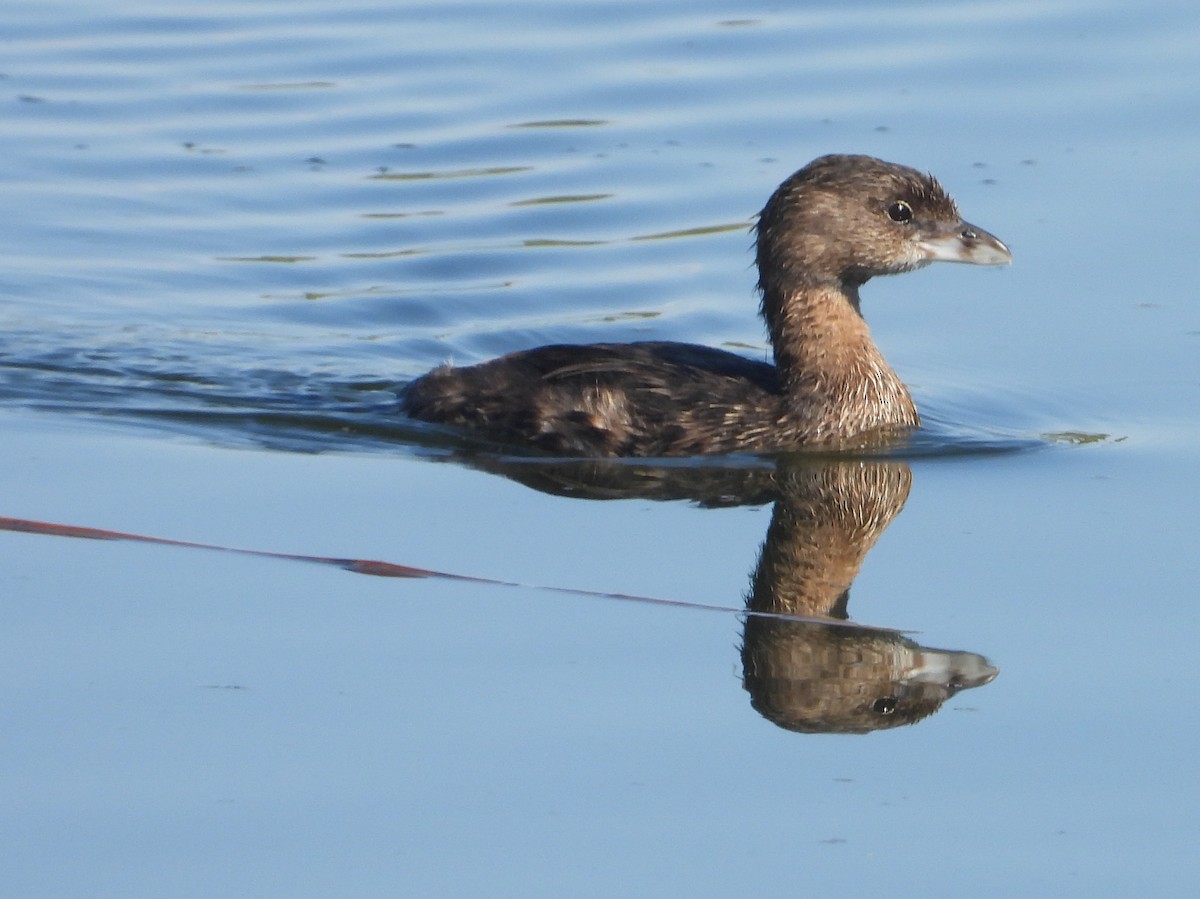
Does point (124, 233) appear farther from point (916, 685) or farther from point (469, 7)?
point (916, 685)

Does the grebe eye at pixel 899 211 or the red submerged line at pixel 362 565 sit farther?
the grebe eye at pixel 899 211

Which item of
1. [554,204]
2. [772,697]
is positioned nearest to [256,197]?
[554,204]

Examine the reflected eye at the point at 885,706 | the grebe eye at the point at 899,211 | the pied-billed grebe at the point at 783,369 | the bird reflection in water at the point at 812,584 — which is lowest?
the reflected eye at the point at 885,706

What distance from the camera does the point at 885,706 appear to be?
22.4ft

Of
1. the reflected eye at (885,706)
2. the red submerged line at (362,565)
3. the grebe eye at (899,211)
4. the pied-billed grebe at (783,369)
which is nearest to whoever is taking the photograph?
the reflected eye at (885,706)

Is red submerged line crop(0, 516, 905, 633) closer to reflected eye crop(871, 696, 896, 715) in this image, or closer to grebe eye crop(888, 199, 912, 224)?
reflected eye crop(871, 696, 896, 715)

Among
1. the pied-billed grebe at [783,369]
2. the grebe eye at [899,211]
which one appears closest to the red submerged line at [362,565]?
the pied-billed grebe at [783,369]

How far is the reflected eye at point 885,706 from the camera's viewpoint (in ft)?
22.3

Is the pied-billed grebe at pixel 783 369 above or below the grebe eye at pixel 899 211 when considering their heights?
below

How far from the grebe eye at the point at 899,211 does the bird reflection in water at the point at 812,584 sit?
1.11m

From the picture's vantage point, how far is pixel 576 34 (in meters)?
17.1

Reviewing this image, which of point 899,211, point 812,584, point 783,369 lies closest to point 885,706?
point 812,584

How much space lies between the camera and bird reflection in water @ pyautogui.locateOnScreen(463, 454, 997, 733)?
6.88m

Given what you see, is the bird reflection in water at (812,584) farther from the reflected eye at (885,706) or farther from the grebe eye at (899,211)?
the grebe eye at (899,211)
